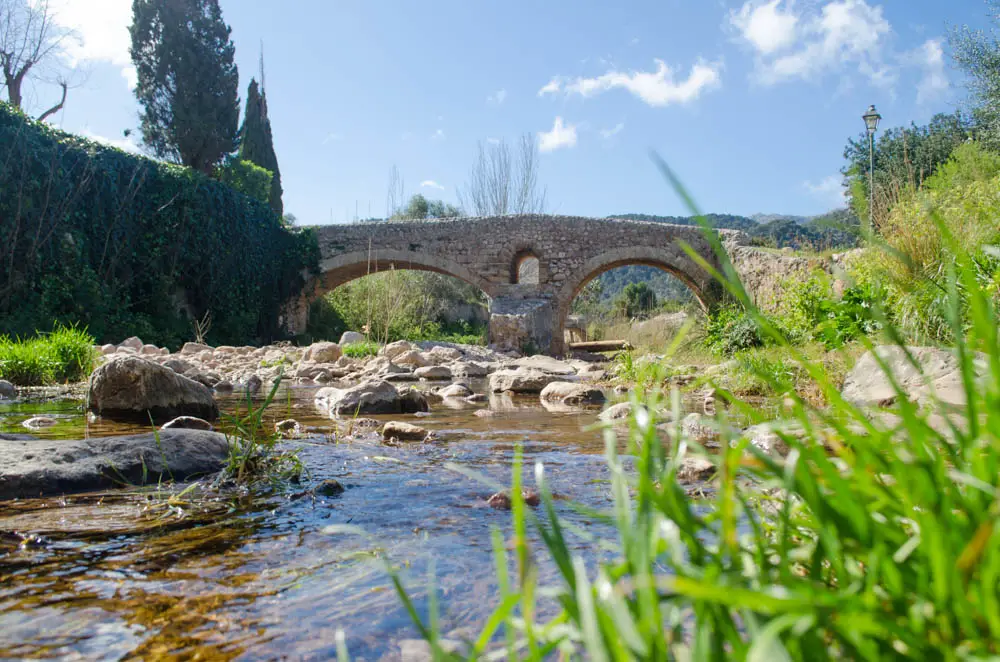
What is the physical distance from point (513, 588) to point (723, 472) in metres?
1.10

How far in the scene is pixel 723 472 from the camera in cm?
52

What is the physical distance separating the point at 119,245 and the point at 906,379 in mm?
12219

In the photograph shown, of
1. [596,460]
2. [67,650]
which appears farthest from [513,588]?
[596,460]

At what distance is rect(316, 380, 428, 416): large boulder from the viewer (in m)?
4.77

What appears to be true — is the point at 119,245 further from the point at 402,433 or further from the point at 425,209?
the point at 425,209

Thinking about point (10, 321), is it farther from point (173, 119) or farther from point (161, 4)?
point (161, 4)

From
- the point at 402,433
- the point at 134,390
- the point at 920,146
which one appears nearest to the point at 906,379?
the point at 402,433

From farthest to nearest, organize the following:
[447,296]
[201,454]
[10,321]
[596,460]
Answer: [447,296] → [10,321] → [596,460] → [201,454]

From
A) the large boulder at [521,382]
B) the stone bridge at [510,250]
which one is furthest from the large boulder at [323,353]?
the stone bridge at [510,250]

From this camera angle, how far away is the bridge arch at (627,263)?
55.2 ft

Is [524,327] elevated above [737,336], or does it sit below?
above

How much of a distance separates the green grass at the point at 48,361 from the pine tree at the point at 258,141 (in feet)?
57.2

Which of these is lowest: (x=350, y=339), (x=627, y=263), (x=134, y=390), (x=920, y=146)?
(x=134, y=390)

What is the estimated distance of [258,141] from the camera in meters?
24.0
